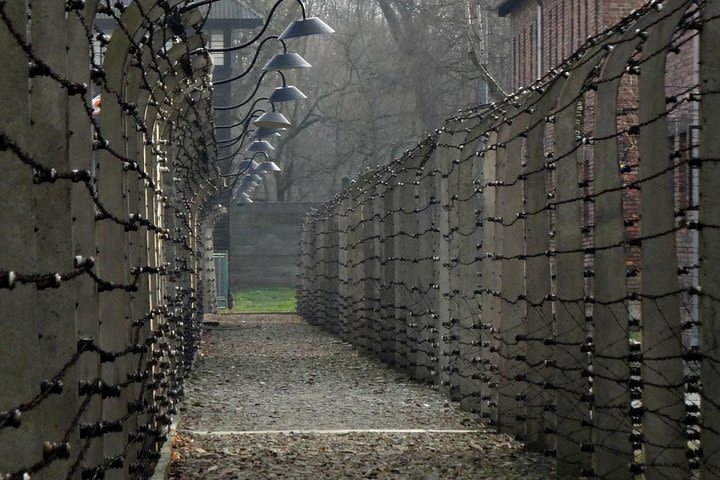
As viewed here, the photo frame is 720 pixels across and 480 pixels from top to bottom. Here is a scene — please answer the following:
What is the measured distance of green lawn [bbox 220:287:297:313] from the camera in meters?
43.8

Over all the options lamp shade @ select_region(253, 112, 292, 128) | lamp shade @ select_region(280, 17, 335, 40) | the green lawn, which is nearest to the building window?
the green lawn

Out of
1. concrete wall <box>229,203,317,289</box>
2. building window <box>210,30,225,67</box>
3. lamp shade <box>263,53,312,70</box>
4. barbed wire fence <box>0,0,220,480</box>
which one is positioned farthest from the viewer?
concrete wall <box>229,203,317,289</box>

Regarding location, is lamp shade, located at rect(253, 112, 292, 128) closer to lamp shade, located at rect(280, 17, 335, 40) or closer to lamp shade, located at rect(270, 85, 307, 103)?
lamp shade, located at rect(270, 85, 307, 103)

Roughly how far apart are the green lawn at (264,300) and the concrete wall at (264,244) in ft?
1.43

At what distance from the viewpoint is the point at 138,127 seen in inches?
274

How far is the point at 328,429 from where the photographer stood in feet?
32.8

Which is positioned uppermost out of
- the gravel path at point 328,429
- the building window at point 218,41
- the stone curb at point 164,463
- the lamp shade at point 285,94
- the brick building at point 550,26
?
the building window at point 218,41

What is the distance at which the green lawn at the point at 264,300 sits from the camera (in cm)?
4381

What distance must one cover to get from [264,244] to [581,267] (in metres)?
45.1

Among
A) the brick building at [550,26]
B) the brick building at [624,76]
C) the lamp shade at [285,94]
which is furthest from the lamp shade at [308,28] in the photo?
the brick building at [550,26]

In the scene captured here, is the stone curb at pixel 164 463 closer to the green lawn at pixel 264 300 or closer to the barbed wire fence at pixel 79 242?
the barbed wire fence at pixel 79 242

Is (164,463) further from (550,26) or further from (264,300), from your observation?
(264,300)

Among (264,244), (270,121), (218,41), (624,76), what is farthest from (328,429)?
(264,244)

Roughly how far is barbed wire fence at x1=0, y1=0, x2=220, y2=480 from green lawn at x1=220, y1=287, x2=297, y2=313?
34.7 meters
